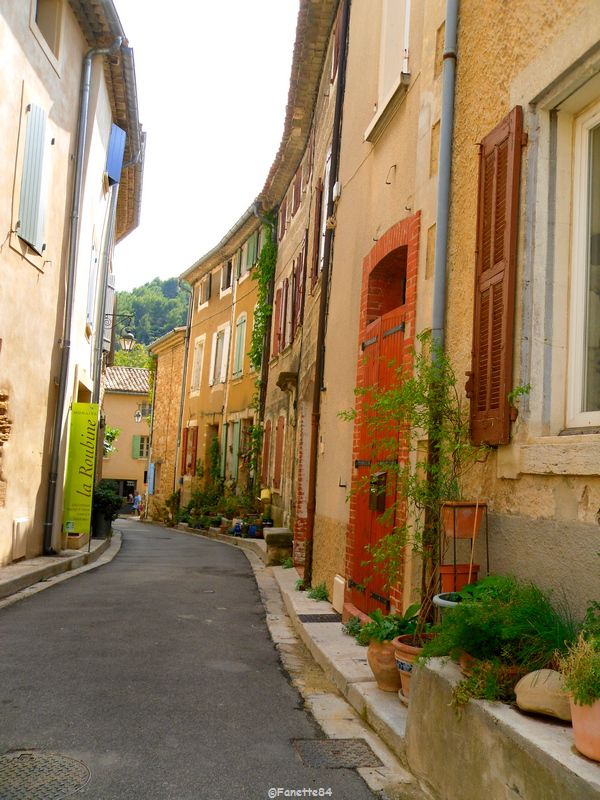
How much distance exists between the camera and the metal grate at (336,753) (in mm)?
3801

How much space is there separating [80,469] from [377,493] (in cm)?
732

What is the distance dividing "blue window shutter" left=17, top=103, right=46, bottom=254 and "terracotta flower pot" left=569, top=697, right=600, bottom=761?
8636 millimetres

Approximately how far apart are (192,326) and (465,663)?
25883 mm

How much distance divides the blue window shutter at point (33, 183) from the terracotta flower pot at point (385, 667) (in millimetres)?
7002

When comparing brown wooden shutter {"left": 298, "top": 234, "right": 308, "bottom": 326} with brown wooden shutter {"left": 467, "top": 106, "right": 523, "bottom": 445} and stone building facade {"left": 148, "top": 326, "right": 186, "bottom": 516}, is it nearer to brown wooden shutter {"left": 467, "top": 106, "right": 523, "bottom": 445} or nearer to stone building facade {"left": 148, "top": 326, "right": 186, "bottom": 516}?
brown wooden shutter {"left": 467, "top": 106, "right": 523, "bottom": 445}

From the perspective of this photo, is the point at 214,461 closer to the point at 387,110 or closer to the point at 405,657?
the point at 387,110

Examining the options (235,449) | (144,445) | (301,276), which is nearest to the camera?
(301,276)

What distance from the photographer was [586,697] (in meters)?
2.50

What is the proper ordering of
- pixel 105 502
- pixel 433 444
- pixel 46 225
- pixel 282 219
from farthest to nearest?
pixel 282 219 → pixel 105 502 → pixel 46 225 → pixel 433 444

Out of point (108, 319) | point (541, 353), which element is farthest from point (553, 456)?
point (108, 319)

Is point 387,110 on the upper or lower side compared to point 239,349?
lower

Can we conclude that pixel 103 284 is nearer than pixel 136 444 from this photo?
Yes

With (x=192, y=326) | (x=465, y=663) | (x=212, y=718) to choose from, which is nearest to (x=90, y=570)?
(x=212, y=718)

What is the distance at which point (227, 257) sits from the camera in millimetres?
24922
